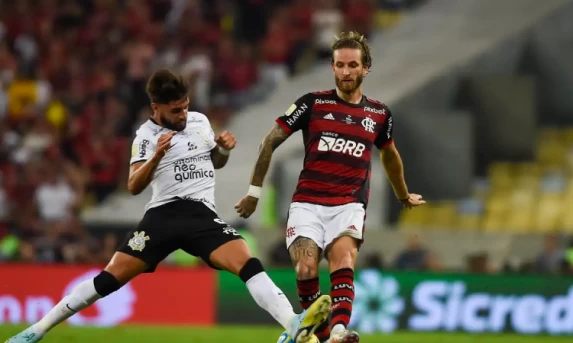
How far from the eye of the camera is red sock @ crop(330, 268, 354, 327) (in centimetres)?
932

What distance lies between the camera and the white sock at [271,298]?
931cm

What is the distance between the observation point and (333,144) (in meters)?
9.75

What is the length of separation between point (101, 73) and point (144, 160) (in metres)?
13.4

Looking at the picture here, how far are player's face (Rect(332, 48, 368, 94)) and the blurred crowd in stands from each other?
969 centimetres

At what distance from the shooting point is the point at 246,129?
23016 millimetres

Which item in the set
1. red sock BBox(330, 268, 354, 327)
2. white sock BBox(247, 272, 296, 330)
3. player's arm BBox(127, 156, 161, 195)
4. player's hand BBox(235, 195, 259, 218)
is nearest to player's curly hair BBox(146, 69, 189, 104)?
player's arm BBox(127, 156, 161, 195)

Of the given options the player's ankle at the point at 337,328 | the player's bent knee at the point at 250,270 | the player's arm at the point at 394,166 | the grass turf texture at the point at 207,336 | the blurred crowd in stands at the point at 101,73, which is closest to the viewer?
the player's ankle at the point at 337,328

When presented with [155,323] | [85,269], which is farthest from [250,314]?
[85,269]

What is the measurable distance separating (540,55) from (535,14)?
93 centimetres

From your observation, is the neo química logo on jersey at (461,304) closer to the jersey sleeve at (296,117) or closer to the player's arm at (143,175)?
the jersey sleeve at (296,117)

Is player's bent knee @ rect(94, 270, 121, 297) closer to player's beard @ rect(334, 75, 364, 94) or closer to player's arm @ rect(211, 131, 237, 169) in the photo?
player's arm @ rect(211, 131, 237, 169)

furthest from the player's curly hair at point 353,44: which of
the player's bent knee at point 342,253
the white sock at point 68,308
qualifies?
the white sock at point 68,308

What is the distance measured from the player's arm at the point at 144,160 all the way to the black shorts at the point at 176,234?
1.07 feet

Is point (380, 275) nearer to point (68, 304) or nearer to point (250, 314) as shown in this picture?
point (250, 314)
